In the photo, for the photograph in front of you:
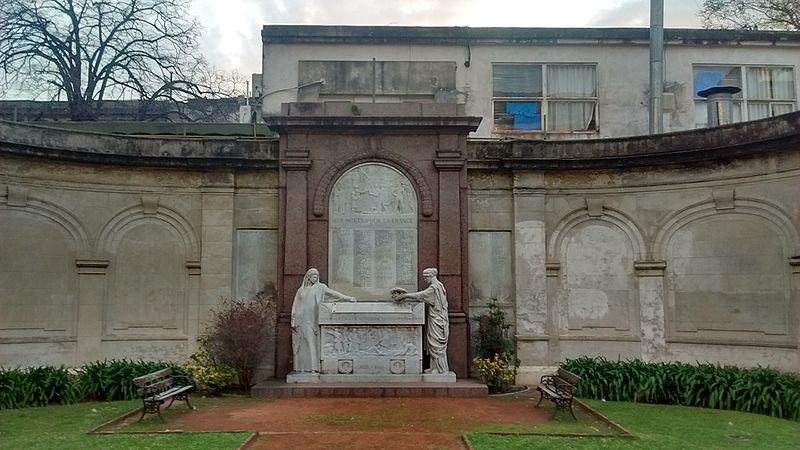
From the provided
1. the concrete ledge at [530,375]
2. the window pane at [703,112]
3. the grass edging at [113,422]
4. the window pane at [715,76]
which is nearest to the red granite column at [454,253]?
the concrete ledge at [530,375]

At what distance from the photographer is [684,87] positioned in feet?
60.0

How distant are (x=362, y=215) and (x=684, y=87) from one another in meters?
9.75

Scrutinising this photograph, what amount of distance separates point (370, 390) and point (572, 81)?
10.2 m

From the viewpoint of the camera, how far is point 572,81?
1823 cm

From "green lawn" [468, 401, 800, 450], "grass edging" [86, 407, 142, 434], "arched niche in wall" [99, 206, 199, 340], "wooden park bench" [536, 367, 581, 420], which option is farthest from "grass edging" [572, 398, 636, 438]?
"arched niche in wall" [99, 206, 199, 340]

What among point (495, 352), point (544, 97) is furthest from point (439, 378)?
point (544, 97)

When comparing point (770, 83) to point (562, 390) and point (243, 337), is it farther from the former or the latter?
point (243, 337)

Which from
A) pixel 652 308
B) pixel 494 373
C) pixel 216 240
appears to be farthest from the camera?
pixel 216 240

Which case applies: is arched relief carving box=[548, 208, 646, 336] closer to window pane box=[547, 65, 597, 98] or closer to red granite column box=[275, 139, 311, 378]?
window pane box=[547, 65, 597, 98]

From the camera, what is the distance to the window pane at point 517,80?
18.2m

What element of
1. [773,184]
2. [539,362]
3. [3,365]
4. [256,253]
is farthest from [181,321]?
[773,184]

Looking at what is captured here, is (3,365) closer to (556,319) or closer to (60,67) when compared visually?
(556,319)

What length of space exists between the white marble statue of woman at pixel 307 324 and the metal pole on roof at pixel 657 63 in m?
9.53

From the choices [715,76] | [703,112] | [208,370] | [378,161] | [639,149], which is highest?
[715,76]
